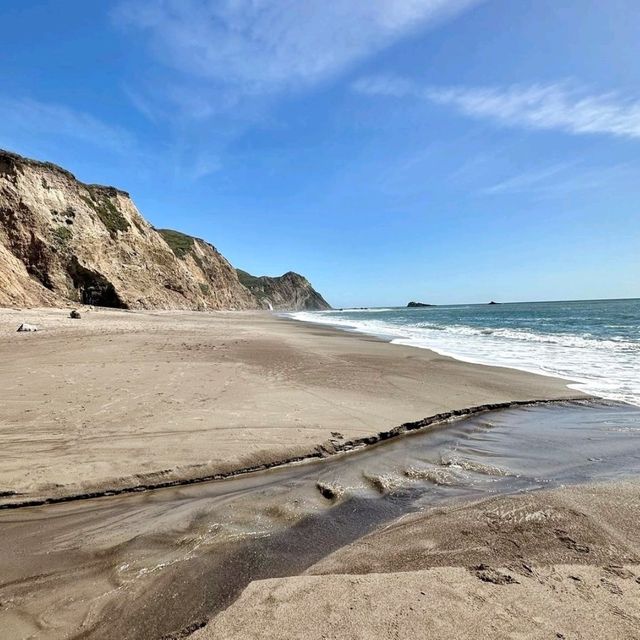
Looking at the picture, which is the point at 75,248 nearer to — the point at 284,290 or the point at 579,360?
the point at 579,360

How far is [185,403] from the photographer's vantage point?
21.3 feet

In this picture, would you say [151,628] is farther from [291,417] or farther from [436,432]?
[436,432]

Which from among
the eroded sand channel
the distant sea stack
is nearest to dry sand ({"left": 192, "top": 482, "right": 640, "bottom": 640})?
the eroded sand channel

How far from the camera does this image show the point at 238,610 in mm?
2324

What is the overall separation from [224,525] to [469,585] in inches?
79.1

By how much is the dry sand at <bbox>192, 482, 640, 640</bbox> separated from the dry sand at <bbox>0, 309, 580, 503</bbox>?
218cm

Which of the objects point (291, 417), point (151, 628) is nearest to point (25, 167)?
point (291, 417)

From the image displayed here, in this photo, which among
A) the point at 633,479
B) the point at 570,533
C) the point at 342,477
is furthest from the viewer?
the point at 342,477

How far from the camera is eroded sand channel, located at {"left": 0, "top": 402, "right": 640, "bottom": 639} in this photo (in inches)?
95.1

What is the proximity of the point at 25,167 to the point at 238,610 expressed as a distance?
44.9 metres

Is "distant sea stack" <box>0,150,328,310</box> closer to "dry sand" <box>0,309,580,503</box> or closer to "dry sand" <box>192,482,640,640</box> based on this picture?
"dry sand" <box>0,309,580,503</box>

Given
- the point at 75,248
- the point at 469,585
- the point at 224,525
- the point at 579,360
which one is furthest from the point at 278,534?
the point at 75,248

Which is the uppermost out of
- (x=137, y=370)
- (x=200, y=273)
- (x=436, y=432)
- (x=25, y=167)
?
(x=25, y=167)

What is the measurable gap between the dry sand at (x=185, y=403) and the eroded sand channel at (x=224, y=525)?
1.41ft
